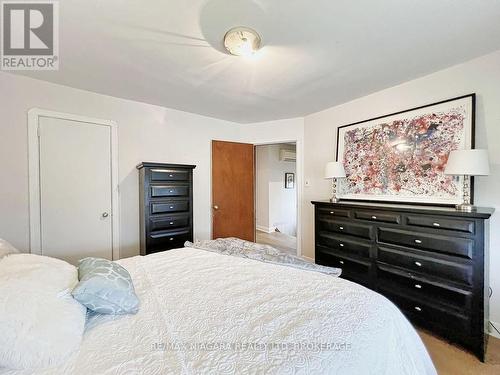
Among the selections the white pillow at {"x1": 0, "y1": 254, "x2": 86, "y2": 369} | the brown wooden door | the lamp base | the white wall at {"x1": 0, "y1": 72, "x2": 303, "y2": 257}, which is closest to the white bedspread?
the white pillow at {"x1": 0, "y1": 254, "x2": 86, "y2": 369}

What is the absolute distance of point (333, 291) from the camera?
1.21m

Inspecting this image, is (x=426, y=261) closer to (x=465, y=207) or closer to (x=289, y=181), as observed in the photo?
(x=465, y=207)

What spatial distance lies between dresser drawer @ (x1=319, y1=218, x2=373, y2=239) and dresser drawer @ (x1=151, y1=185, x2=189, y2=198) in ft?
5.58

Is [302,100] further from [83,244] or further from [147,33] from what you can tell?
[83,244]

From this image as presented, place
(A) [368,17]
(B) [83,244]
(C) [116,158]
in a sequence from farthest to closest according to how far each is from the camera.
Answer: (C) [116,158]
(B) [83,244]
(A) [368,17]

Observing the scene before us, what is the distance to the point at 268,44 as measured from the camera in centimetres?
180

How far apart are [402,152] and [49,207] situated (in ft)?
12.4

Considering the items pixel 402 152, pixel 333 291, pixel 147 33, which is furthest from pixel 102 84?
pixel 402 152

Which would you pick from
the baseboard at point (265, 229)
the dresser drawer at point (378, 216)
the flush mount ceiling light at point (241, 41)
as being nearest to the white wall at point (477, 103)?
the dresser drawer at point (378, 216)

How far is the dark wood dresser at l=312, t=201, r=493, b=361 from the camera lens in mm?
1687

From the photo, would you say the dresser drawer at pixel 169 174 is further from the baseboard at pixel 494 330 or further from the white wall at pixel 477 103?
the baseboard at pixel 494 330

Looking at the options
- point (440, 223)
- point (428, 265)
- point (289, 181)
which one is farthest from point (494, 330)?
point (289, 181)

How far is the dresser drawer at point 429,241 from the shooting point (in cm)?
172

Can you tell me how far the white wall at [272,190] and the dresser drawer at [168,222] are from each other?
10.8 feet
